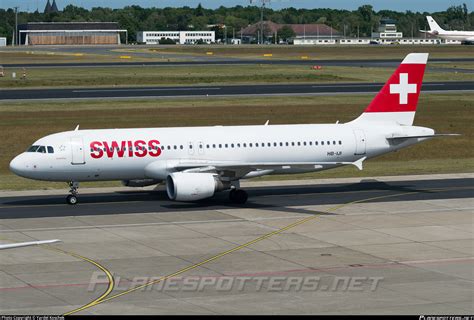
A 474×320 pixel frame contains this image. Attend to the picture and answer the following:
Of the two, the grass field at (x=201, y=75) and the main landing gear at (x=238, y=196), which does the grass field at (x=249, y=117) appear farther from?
the grass field at (x=201, y=75)

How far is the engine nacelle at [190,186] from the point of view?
47.2 metres

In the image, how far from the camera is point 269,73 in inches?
5443

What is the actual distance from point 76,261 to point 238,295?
8.06 m

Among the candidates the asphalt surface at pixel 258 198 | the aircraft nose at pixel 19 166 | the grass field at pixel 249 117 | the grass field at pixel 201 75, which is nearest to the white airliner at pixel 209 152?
the aircraft nose at pixel 19 166

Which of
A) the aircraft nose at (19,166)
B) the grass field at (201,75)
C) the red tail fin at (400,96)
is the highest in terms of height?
the red tail fin at (400,96)

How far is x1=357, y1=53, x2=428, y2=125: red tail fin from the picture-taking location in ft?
178

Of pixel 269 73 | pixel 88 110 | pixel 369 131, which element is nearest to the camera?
pixel 369 131

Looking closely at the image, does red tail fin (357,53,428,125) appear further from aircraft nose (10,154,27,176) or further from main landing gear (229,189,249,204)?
aircraft nose (10,154,27,176)

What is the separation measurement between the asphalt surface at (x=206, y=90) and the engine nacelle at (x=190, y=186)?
57118 mm

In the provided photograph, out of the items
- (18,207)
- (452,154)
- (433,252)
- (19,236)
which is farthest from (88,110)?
(433,252)

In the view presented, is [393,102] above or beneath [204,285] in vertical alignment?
above

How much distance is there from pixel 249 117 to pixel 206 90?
86.1 ft

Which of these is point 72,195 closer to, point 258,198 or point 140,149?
point 140,149

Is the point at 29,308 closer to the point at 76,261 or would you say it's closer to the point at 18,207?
the point at 76,261
